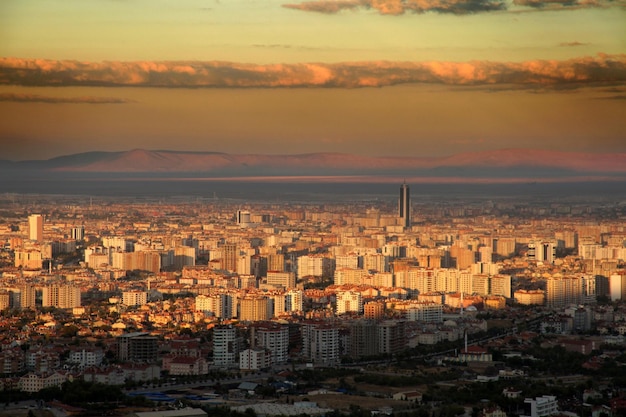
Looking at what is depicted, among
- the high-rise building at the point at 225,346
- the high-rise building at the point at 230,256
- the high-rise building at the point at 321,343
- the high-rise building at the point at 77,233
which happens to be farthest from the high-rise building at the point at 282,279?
the high-rise building at the point at 77,233

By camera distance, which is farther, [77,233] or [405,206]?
[405,206]

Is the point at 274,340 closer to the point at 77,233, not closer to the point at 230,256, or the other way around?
the point at 230,256

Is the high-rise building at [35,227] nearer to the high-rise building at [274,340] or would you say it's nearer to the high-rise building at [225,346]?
the high-rise building at [274,340]

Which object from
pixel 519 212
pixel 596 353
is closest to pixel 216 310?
pixel 596 353

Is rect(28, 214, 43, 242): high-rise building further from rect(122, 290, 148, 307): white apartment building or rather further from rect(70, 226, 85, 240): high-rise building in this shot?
rect(122, 290, 148, 307): white apartment building

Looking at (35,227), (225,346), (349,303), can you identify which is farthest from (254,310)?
(35,227)
